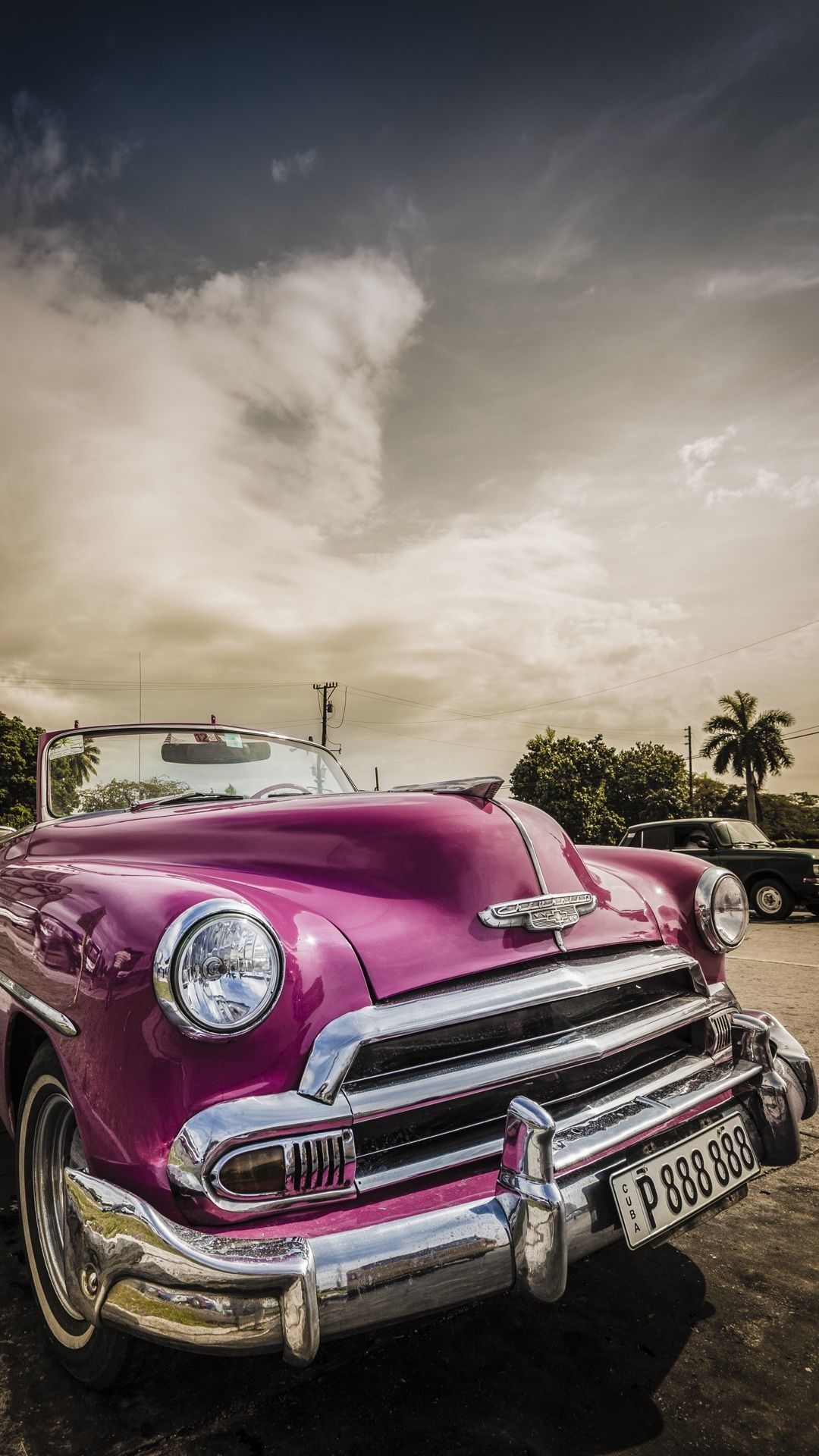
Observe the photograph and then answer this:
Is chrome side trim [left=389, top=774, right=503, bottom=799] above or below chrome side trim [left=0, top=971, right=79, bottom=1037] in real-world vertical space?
above

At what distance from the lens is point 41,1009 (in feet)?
6.38

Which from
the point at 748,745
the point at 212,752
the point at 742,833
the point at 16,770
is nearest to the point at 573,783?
the point at 748,745

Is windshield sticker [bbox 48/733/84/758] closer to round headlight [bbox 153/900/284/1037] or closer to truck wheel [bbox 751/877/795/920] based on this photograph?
round headlight [bbox 153/900/284/1037]

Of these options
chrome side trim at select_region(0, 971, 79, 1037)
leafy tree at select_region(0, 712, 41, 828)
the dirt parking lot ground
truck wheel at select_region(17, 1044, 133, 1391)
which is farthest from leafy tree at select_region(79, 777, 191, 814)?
leafy tree at select_region(0, 712, 41, 828)

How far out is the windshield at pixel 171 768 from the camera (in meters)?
3.53

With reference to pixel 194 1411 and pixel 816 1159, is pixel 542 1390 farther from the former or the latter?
pixel 816 1159

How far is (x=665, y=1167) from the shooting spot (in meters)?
1.83

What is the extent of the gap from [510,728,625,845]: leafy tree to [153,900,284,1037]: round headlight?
1715 inches

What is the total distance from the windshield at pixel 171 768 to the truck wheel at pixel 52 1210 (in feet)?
4.92

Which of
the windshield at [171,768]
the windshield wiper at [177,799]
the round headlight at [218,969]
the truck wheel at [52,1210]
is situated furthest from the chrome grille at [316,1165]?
the windshield at [171,768]

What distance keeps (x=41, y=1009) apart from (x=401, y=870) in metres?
0.88

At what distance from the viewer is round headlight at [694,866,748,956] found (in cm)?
266

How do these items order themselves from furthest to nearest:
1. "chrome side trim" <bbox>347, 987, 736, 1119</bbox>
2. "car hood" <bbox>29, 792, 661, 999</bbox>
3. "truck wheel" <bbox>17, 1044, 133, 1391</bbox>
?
"car hood" <bbox>29, 792, 661, 999</bbox>, "truck wheel" <bbox>17, 1044, 133, 1391</bbox>, "chrome side trim" <bbox>347, 987, 736, 1119</bbox>

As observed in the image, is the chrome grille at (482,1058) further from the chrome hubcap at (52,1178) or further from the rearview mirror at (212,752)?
the rearview mirror at (212,752)
